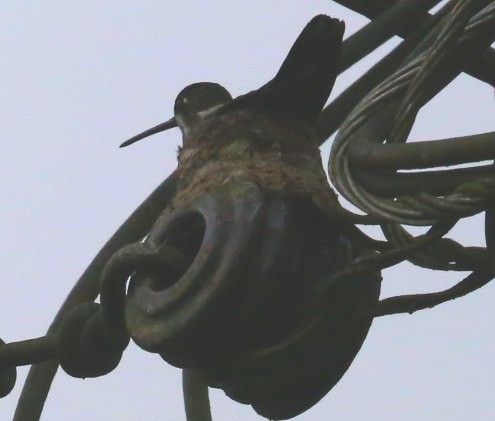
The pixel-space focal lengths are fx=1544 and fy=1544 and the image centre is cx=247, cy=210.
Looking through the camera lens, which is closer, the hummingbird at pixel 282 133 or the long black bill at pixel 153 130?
the hummingbird at pixel 282 133

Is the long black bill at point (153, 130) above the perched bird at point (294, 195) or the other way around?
above

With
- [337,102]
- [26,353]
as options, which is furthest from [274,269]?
[337,102]

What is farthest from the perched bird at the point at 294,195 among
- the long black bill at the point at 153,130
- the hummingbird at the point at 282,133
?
the long black bill at the point at 153,130

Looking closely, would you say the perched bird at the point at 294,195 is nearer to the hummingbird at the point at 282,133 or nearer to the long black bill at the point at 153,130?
the hummingbird at the point at 282,133

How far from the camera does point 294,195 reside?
69.9 inches

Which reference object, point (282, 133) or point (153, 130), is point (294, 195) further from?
point (153, 130)

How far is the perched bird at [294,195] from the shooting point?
5.74 feet

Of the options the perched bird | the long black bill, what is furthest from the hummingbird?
the long black bill

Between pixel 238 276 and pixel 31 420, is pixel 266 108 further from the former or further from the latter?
pixel 31 420

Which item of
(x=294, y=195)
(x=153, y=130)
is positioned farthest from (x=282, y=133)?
(x=153, y=130)

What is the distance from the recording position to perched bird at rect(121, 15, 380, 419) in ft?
5.74

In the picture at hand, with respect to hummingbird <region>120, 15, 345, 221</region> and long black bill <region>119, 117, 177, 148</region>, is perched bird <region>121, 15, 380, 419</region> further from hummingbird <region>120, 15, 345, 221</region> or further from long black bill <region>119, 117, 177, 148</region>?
long black bill <region>119, 117, 177, 148</region>

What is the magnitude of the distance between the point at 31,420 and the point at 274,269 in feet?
2.14

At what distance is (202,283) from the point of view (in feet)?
5.55
